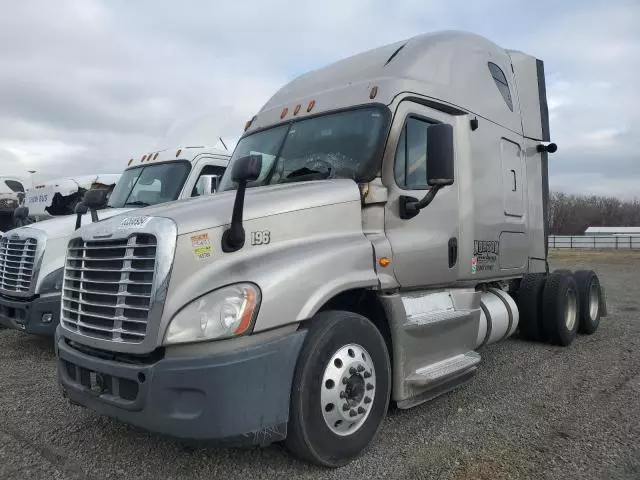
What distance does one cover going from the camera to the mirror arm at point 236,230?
336 centimetres

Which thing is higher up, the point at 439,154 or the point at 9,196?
the point at 9,196

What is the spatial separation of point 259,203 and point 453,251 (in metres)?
2.12

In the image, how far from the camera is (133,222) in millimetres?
3490

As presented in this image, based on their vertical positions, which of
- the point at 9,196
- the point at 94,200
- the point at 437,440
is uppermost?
the point at 9,196

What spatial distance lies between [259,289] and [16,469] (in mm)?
2121

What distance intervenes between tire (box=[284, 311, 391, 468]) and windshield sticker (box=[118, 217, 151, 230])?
1.25 meters

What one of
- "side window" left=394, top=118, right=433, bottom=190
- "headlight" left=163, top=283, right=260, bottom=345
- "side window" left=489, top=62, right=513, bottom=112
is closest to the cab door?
"side window" left=394, top=118, right=433, bottom=190

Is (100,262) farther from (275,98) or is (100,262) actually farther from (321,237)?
(275,98)

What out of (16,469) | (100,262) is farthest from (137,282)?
(16,469)

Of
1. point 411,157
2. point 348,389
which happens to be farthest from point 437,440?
point 411,157

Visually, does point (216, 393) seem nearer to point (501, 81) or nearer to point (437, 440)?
point (437, 440)

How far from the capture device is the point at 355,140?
4.51 metres

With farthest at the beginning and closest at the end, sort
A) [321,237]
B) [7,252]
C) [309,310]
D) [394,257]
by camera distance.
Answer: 1. [7,252]
2. [394,257]
3. [321,237]
4. [309,310]

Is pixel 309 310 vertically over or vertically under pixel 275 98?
under
